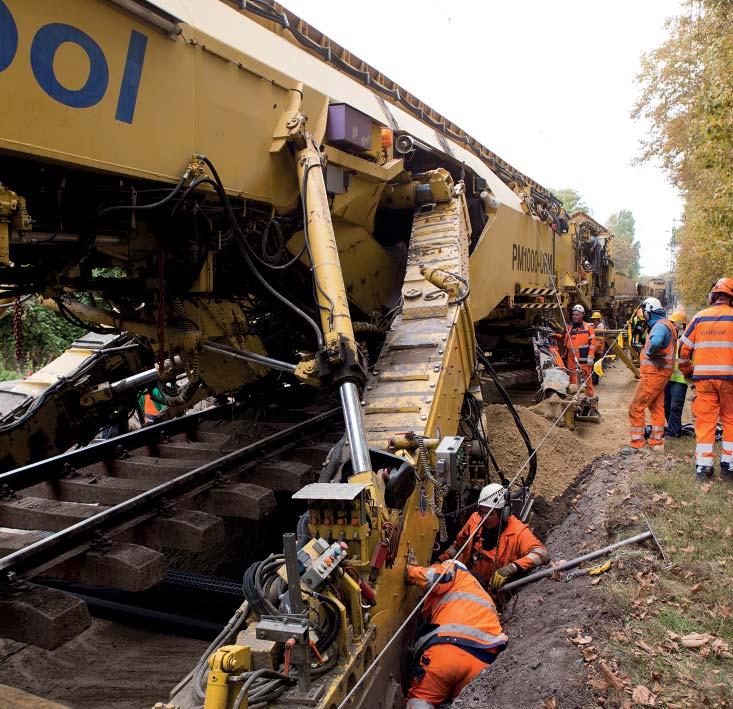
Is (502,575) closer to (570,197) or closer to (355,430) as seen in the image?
(355,430)

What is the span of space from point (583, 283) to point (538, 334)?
152 inches

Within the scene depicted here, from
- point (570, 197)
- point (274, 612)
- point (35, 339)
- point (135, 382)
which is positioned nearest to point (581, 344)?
point (135, 382)

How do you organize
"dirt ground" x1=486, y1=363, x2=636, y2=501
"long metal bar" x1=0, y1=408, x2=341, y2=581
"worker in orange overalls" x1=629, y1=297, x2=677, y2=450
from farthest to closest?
1. "dirt ground" x1=486, y1=363, x2=636, y2=501
2. "worker in orange overalls" x1=629, y1=297, x2=677, y2=450
3. "long metal bar" x1=0, y1=408, x2=341, y2=581

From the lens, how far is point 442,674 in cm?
332

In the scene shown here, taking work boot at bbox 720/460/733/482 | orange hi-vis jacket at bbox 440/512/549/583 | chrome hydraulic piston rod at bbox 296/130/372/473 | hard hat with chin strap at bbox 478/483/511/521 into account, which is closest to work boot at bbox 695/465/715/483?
work boot at bbox 720/460/733/482

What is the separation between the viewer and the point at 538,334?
10.3m

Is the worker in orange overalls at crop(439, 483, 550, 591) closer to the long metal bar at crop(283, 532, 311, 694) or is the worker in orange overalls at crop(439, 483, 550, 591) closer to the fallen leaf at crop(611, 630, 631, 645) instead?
the fallen leaf at crop(611, 630, 631, 645)

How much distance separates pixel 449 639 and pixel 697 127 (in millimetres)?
9769

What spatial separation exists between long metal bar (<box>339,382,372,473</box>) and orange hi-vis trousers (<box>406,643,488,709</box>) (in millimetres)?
1152

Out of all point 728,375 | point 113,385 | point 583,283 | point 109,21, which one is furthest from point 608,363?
point 109,21

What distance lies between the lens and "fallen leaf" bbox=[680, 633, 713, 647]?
2.91 m

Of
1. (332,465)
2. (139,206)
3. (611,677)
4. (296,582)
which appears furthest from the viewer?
(332,465)

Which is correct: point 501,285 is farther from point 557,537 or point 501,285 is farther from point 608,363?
point 608,363

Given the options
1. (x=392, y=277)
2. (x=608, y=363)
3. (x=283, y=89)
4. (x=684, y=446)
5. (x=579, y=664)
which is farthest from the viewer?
(x=608, y=363)
